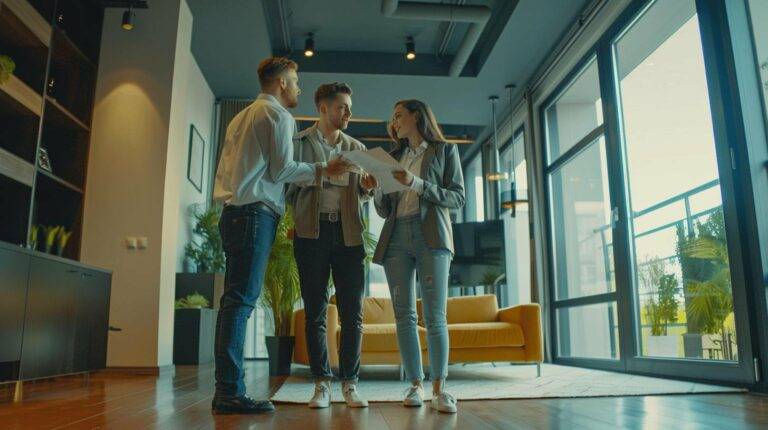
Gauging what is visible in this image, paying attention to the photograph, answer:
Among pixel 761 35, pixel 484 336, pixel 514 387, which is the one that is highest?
pixel 761 35

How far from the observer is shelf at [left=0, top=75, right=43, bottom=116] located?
3701 mm

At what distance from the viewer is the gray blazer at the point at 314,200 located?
7.89ft

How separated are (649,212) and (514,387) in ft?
5.99

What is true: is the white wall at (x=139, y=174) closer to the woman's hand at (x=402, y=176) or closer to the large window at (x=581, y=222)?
the woman's hand at (x=402, y=176)

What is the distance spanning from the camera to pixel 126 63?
5066 mm

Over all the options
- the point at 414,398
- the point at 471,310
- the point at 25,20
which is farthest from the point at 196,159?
the point at 414,398

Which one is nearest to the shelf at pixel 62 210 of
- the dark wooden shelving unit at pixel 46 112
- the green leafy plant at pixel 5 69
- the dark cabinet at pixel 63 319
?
the dark wooden shelving unit at pixel 46 112

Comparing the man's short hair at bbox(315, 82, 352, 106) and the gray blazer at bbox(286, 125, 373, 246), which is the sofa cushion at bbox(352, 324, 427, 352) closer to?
the gray blazer at bbox(286, 125, 373, 246)

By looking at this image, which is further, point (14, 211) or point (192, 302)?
point (192, 302)

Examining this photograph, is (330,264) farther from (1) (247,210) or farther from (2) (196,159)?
(2) (196,159)

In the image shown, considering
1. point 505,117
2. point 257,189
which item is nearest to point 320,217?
point 257,189

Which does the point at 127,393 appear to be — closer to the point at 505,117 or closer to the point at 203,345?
the point at 203,345

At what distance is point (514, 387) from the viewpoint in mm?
3410

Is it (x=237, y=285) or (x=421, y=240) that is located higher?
(x=421, y=240)
